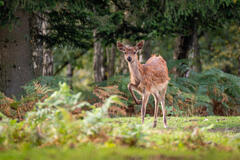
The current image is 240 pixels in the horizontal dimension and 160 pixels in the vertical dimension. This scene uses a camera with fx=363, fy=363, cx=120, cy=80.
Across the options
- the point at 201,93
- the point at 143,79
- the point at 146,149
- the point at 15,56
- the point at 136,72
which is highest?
the point at 15,56

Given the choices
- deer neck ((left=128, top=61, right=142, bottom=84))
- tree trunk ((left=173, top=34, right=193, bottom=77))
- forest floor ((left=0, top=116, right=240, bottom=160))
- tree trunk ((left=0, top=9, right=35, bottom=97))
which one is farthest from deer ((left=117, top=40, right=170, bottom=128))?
tree trunk ((left=173, top=34, right=193, bottom=77))

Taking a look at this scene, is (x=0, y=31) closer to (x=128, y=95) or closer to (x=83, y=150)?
(x=128, y=95)

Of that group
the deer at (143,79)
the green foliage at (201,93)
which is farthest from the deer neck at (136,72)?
the green foliage at (201,93)

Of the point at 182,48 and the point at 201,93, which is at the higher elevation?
the point at 182,48

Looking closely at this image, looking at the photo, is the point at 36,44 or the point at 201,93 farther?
the point at 201,93

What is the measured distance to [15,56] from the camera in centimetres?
1022

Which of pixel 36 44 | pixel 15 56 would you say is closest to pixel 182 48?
pixel 36 44

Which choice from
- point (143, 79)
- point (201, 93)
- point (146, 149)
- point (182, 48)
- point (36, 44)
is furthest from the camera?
point (182, 48)

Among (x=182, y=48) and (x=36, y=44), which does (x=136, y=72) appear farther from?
(x=182, y=48)

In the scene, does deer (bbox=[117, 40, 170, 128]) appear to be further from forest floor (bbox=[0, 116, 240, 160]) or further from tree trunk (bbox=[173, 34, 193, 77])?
tree trunk (bbox=[173, 34, 193, 77])

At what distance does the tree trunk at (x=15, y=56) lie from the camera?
10070 mm

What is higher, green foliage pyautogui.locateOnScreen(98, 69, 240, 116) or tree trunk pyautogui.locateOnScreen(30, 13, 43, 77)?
tree trunk pyautogui.locateOnScreen(30, 13, 43, 77)

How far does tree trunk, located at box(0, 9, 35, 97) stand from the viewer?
33.0 feet

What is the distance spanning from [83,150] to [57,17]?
6.94m
